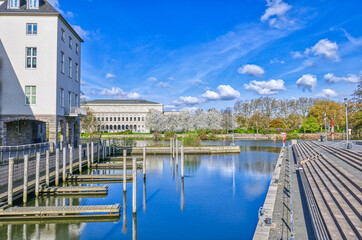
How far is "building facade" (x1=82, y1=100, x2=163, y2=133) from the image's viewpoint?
344 feet

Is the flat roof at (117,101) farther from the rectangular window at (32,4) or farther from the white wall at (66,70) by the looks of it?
the rectangular window at (32,4)

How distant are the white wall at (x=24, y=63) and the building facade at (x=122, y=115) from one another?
80.4 meters

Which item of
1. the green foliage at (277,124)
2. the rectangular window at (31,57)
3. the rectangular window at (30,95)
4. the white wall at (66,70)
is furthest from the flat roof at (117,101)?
the rectangular window at (30,95)

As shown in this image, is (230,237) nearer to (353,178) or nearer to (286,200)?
(286,200)

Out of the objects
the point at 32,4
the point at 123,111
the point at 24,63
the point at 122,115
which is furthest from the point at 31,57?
the point at 123,111

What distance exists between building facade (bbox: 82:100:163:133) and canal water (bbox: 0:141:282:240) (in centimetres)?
8394

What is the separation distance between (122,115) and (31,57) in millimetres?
84248

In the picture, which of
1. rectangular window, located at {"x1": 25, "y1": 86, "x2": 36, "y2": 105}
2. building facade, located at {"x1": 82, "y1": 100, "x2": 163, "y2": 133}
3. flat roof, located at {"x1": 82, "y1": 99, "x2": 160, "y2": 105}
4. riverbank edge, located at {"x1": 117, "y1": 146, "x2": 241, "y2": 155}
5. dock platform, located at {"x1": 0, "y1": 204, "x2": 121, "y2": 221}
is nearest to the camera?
dock platform, located at {"x1": 0, "y1": 204, "x2": 121, "y2": 221}

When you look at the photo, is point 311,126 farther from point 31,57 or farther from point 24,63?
point 24,63

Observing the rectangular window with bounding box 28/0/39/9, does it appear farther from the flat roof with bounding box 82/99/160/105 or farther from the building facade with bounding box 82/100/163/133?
the flat roof with bounding box 82/99/160/105

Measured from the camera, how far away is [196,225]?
11.4 metres

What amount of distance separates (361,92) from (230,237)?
44.9m

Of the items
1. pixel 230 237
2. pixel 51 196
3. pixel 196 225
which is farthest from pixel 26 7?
pixel 230 237

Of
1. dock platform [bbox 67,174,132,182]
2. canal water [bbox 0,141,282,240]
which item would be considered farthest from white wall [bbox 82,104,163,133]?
canal water [bbox 0,141,282,240]
